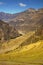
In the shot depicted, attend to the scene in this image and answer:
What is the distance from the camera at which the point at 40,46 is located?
76.2m

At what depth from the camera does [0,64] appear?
1994 inches

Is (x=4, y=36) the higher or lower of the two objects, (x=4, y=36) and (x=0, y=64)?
the higher

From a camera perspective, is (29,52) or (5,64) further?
(29,52)

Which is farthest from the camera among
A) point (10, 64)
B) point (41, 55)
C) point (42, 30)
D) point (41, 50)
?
point (42, 30)

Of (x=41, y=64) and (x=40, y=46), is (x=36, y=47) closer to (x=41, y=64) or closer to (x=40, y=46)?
(x=40, y=46)

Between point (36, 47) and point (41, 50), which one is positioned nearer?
point (41, 50)

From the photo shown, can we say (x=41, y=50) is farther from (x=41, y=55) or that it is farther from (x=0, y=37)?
(x=0, y=37)

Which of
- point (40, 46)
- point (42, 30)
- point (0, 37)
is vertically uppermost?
point (0, 37)

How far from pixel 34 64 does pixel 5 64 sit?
7.51m

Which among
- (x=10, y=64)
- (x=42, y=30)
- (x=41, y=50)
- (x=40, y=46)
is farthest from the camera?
(x=42, y=30)

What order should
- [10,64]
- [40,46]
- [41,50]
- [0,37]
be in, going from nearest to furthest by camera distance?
[10,64] < [41,50] < [40,46] < [0,37]

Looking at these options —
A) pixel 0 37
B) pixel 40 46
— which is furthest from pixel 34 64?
pixel 0 37

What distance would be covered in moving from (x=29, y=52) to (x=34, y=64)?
20221 millimetres

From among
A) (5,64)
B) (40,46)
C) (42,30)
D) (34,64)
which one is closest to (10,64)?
(5,64)
